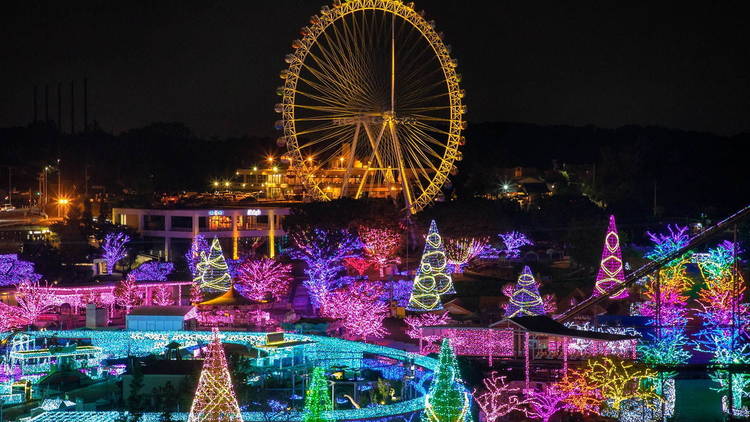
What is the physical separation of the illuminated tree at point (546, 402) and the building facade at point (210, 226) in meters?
32.2

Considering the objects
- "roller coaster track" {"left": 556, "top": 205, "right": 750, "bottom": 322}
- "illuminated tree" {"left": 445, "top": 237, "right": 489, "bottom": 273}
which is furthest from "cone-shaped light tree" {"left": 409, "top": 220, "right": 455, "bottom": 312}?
"illuminated tree" {"left": 445, "top": 237, "right": 489, "bottom": 273}

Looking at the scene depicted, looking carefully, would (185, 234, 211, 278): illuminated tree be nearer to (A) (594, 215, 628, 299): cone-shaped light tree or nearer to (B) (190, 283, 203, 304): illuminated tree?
(B) (190, 283, 203, 304): illuminated tree

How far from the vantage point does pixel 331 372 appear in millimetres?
27047

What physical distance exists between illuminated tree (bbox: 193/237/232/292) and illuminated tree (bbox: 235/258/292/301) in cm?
110

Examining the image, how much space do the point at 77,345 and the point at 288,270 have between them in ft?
47.6

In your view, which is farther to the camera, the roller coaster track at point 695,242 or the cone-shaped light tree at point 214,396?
the roller coaster track at point 695,242

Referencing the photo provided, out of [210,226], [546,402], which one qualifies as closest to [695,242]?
[546,402]

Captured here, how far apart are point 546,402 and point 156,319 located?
15.1 metres

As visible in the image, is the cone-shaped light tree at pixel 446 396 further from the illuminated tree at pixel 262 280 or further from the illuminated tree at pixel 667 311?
→ the illuminated tree at pixel 262 280

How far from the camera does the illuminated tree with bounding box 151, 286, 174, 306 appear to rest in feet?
131

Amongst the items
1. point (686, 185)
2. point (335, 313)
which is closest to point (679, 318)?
point (335, 313)

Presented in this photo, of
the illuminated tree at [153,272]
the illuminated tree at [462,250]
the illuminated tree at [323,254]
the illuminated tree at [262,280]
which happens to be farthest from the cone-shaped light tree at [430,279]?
the illuminated tree at [153,272]

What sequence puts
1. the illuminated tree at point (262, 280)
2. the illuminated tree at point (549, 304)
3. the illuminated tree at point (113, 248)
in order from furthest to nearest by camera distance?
1. the illuminated tree at point (113, 248)
2. the illuminated tree at point (262, 280)
3. the illuminated tree at point (549, 304)

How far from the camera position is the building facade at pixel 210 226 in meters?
55.2
